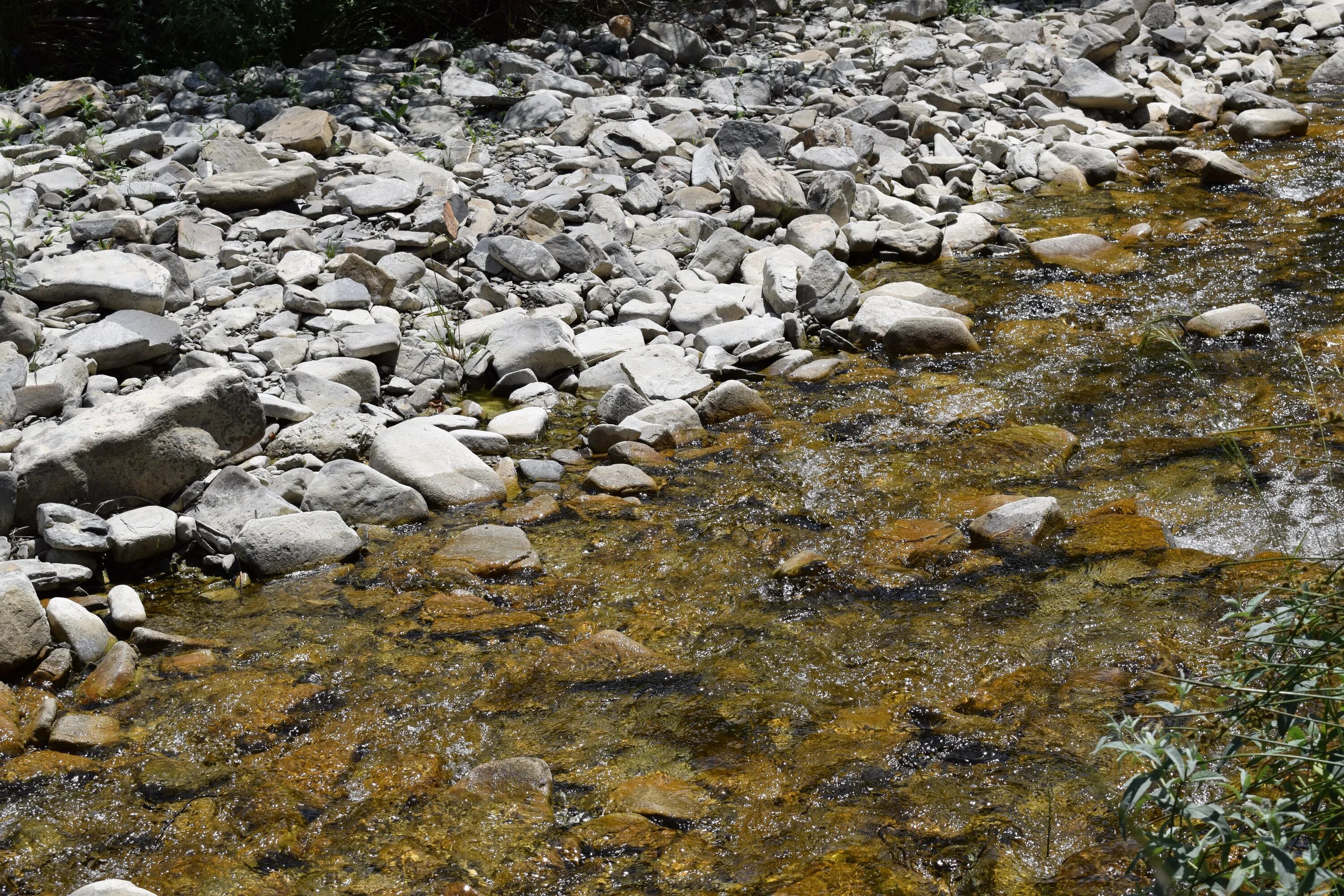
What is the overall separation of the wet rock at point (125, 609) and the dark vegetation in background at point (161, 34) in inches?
242

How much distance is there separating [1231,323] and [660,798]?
164 inches

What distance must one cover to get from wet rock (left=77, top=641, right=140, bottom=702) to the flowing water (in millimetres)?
45

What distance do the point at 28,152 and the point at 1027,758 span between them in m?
6.86

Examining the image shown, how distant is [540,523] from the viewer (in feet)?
14.1

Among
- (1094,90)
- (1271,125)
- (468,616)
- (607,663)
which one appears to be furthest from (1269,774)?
(1094,90)

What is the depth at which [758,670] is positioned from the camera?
334 cm

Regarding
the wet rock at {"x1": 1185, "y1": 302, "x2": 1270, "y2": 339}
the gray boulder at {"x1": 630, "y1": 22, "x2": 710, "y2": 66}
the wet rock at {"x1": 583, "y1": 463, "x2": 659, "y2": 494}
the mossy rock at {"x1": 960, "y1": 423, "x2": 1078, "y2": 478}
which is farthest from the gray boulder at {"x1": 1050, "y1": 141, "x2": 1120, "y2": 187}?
the wet rock at {"x1": 583, "y1": 463, "x2": 659, "y2": 494}

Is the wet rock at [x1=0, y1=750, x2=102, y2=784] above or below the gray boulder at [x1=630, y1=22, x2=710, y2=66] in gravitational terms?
below

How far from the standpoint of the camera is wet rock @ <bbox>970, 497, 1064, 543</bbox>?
3.86m

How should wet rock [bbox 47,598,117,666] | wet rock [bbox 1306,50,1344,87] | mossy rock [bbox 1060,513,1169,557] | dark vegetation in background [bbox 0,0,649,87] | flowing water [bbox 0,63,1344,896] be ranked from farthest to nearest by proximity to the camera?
wet rock [bbox 1306,50,1344,87]
dark vegetation in background [bbox 0,0,649,87]
mossy rock [bbox 1060,513,1169,557]
wet rock [bbox 47,598,117,666]
flowing water [bbox 0,63,1344,896]

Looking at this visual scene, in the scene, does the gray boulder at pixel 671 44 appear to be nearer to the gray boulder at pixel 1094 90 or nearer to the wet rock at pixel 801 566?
the gray boulder at pixel 1094 90

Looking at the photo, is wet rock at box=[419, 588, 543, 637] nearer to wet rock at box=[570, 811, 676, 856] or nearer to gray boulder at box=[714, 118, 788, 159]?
wet rock at box=[570, 811, 676, 856]

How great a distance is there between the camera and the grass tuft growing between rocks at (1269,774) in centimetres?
150

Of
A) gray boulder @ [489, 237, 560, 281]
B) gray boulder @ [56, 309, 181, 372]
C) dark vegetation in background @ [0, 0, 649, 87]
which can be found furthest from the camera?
dark vegetation in background @ [0, 0, 649, 87]
